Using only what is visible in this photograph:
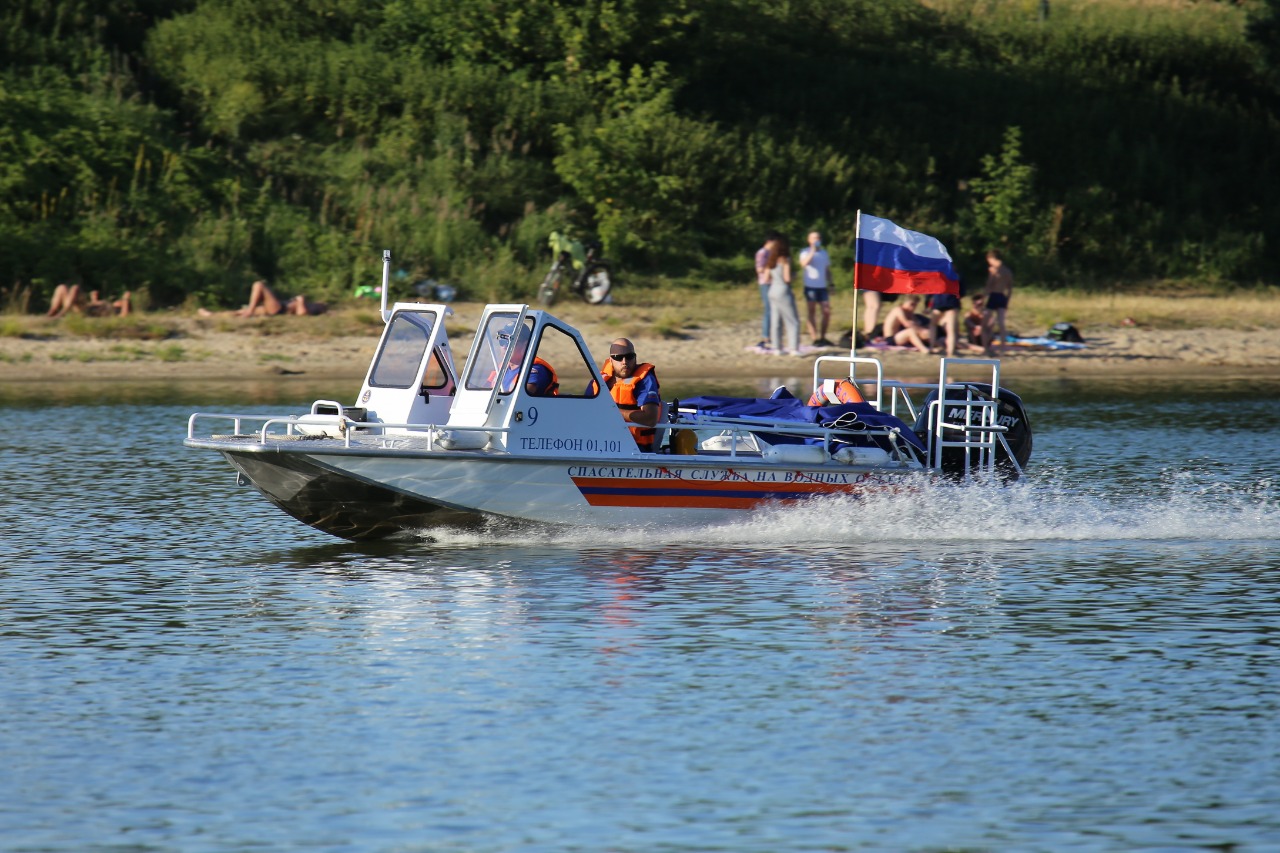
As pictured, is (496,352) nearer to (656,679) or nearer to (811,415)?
(811,415)

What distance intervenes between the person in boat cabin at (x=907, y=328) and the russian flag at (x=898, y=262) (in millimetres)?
12179

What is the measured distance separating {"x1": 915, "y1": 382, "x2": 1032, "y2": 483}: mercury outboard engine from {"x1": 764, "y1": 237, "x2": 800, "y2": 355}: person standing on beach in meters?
11.7

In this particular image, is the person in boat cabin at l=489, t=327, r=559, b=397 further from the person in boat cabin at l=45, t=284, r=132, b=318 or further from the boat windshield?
the person in boat cabin at l=45, t=284, r=132, b=318

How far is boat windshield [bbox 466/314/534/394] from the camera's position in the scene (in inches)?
485

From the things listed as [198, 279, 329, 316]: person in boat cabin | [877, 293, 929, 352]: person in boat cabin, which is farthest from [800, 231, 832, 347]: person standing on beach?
[198, 279, 329, 316]: person in boat cabin

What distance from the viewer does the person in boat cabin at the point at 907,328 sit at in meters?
26.4

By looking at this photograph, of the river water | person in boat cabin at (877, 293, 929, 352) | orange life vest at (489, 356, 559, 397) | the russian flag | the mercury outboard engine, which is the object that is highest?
the russian flag

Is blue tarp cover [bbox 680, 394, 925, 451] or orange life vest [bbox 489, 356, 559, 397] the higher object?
orange life vest [bbox 489, 356, 559, 397]

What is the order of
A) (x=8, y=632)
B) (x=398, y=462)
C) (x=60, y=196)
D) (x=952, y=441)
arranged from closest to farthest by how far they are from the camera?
1. (x=8, y=632)
2. (x=398, y=462)
3. (x=952, y=441)
4. (x=60, y=196)

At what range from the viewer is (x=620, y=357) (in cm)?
1262

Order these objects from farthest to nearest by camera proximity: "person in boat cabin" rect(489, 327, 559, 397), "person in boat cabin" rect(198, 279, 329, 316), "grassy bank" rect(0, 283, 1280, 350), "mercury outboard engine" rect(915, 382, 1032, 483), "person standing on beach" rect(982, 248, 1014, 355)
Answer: "person in boat cabin" rect(198, 279, 329, 316)
"grassy bank" rect(0, 283, 1280, 350)
"person standing on beach" rect(982, 248, 1014, 355)
"mercury outboard engine" rect(915, 382, 1032, 483)
"person in boat cabin" rect(489, 327, 559, 397)

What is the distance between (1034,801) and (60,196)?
26.4 metres

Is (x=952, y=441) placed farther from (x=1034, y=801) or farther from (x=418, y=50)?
(x=418, y=50)

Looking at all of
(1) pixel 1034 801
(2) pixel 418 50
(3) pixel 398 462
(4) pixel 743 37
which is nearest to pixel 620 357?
(3) pixel 398 462
